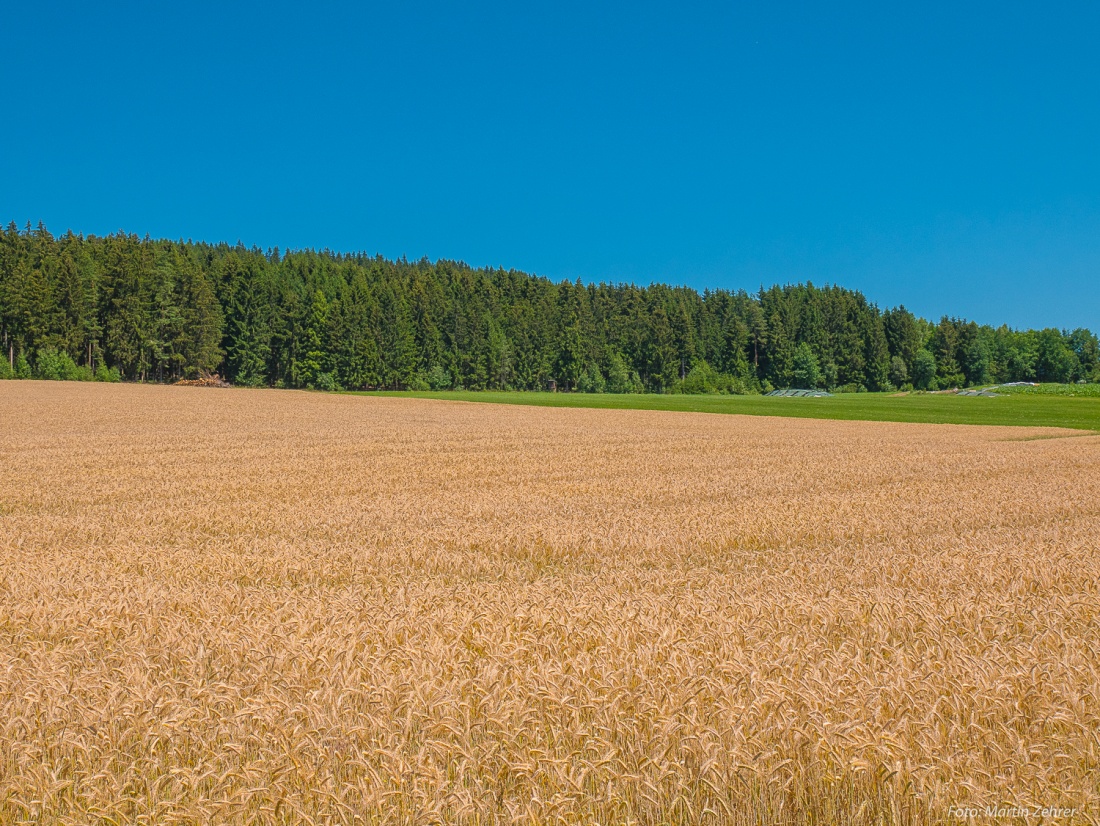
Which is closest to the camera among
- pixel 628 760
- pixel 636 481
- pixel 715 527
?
pixel 628 760

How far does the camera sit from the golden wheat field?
3443 mm

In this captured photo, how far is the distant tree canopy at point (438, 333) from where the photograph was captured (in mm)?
102688

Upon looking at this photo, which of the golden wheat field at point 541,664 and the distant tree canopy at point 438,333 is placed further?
the distant tree canopy at point 438,333

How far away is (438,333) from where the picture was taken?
123 meters

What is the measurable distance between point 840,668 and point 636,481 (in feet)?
38.0

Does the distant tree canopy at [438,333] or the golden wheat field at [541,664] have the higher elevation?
the distant tree canopy at [438,333]

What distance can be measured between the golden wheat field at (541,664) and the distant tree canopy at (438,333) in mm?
97008

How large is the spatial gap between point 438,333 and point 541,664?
12080 centimetres

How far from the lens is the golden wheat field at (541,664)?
136 inches

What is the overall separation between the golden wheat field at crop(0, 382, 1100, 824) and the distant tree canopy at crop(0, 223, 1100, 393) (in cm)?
9701

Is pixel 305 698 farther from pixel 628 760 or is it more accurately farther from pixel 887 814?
pixel 887 814

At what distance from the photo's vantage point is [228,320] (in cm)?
11725

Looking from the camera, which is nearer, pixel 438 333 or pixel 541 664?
pixel 541 664

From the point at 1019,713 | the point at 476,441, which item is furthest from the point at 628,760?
the point at 476,441
